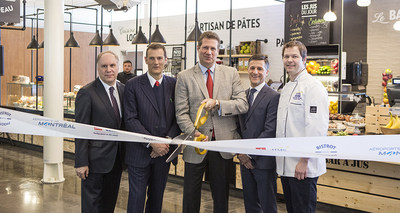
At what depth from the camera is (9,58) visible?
15.2 meters

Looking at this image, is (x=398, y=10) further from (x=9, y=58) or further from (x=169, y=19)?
(x=9, y=58)

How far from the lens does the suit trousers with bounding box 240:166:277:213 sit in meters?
3.30

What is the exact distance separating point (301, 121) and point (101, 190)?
1.57 metres

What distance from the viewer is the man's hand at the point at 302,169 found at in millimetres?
2979

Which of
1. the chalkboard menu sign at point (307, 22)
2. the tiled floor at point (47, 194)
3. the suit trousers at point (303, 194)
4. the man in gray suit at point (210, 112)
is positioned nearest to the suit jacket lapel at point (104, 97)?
the man in gray suit at point (210, 112)

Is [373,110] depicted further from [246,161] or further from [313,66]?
[313,66]

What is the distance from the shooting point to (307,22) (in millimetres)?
8297

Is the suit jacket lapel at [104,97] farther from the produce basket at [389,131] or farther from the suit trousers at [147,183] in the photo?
the produce basket at [389,131]

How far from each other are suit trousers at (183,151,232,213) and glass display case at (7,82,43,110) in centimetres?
651

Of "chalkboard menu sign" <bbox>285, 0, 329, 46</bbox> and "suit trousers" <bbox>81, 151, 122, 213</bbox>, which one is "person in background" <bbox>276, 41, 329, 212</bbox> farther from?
"chalkboard menu sign" <bbox>285, 0, 329, 46</bbox>

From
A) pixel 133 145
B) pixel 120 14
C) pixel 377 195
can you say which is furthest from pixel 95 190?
pixel 120 14

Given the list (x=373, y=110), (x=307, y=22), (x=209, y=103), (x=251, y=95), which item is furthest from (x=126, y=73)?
(x=209, y=103)

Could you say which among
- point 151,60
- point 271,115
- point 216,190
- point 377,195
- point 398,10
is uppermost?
point 398,10

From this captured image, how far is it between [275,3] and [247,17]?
871 mm
